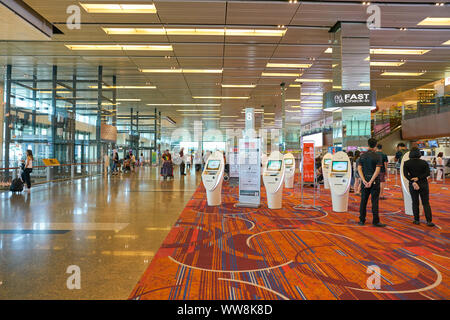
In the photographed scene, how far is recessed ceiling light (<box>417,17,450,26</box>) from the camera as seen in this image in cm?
827

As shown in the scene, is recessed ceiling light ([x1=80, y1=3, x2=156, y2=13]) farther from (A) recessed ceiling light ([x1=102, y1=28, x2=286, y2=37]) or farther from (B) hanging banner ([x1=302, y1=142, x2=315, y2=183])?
(B) hanging banner ([x1=302, y1=142, x2=315, y2=183])

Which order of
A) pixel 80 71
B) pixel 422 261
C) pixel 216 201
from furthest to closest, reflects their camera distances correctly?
pixel 80 71 → pixel 216 201 → pixel 422 261

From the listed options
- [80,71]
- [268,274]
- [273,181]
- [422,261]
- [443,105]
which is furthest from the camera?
[443,105]

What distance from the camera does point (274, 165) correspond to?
6707 mm

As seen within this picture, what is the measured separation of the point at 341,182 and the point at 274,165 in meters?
1.48

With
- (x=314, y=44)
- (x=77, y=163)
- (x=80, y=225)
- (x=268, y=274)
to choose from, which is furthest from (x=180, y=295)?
(x=77, y=163)

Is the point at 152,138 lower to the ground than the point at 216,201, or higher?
higher

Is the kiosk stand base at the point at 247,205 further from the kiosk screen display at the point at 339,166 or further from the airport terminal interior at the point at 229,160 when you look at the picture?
the kiosk screen display at the point at 339,166

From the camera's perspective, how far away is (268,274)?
9.43 ft

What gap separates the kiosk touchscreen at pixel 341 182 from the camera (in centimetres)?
621

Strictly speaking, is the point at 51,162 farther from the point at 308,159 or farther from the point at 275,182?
the point at 308,159

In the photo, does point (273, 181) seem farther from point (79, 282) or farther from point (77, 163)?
point (77, 163)

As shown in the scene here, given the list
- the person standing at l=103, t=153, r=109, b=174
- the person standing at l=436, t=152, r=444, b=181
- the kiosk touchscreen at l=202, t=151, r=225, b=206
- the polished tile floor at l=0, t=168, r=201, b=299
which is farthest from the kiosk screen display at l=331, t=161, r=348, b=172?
the person standing at l=103, t=153, r=109, b=174

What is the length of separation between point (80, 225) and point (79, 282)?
2428mm
